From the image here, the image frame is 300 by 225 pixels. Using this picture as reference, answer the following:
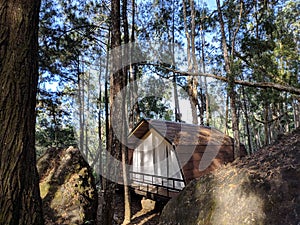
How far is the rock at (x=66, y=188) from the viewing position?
428cm

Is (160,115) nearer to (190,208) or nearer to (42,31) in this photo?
(42,31)

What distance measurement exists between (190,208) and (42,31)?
335 inches

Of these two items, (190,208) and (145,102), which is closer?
(190,208)

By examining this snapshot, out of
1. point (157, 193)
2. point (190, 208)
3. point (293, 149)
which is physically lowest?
point (157, 193)

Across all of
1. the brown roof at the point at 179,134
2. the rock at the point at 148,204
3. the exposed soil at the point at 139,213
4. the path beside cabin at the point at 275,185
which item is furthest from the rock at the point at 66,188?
the rock at the point at 148,204

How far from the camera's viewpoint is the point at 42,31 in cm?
843

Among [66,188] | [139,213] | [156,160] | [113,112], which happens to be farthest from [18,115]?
[156,160]

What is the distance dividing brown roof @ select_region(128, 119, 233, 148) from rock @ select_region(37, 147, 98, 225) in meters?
4.01

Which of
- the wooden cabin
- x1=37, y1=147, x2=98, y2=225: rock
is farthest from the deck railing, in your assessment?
x1=37, y1=147, x2=98, y2=225: rock

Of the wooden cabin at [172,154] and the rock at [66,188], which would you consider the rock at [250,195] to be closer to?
the rock at [66,188]

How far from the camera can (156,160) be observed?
1029 centimetres

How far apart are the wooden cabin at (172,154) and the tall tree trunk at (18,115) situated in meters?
6.56

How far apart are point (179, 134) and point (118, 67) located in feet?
13.1

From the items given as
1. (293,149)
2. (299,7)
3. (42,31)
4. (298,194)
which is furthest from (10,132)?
(299,7)
